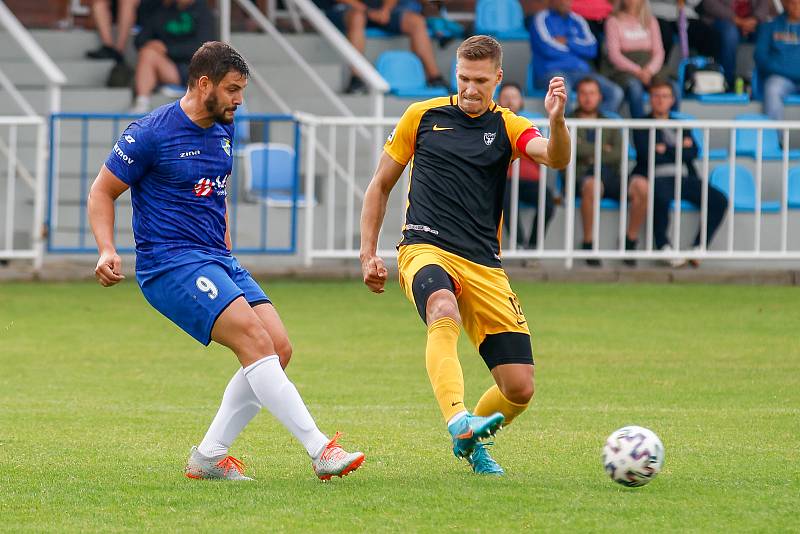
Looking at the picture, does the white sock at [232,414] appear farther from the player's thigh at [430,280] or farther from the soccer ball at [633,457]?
the soccer ball at [633,457]

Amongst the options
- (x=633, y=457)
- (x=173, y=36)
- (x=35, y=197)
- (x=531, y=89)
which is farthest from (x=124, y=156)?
(x=531, y=89)

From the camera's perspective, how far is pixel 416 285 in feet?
22.1

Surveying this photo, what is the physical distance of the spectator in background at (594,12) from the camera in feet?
61.6

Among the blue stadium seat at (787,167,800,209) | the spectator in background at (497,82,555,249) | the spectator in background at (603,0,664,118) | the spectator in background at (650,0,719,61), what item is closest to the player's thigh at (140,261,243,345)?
the spectator in background at (497,82,555,249)

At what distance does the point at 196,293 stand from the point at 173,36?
1199 cm

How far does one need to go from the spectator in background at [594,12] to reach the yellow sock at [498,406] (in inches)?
480

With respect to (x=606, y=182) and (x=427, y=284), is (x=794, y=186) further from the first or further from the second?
(x=427, y=284)

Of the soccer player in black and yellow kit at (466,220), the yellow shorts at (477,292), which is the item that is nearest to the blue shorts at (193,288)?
the soccer player in black and yellow kit at (466,220)

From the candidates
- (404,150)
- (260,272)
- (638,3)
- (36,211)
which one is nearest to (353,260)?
(260,272)

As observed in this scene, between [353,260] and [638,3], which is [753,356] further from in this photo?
[638,3]

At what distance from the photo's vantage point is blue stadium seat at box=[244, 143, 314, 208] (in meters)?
16.2

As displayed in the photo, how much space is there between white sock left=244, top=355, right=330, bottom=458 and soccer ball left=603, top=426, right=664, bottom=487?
118 centimetres

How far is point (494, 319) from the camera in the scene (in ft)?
22.4

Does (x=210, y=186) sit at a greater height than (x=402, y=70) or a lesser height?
lesser
